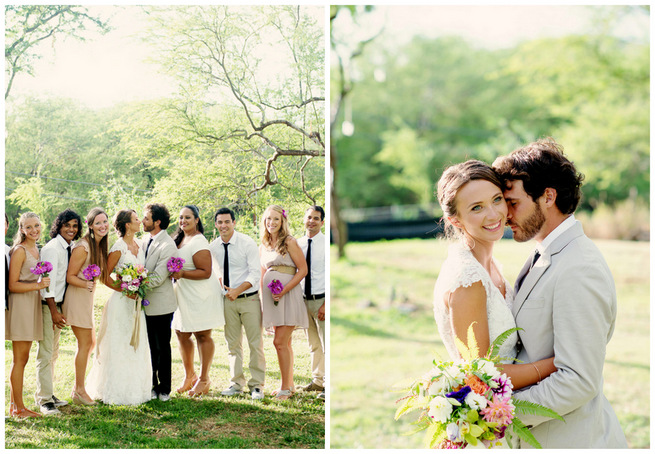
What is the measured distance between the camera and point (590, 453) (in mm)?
2594

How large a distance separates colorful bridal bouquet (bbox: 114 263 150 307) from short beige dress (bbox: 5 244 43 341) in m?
0.55

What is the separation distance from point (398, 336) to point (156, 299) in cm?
449

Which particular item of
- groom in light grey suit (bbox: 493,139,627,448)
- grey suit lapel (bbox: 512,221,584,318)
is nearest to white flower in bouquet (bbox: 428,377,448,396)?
groom in light grey suit (bbox: 493,139,627,448)

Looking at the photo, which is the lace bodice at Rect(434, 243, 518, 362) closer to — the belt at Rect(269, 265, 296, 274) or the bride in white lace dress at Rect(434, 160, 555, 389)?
the bride in white lace dress at Rect(434, 160, 555, 389)

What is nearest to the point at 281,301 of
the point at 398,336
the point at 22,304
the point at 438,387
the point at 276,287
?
the point at 276,287

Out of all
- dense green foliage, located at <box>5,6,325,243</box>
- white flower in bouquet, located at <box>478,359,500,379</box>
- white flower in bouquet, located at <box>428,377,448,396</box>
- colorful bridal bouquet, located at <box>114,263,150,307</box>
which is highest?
dense green foliage, located at <box>5,6,325,243</box>

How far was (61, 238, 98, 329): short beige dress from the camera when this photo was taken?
404 cm

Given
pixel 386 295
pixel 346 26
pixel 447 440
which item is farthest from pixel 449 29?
pixel 447 440

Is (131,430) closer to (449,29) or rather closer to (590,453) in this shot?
(590,453)

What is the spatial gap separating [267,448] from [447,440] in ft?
6.05

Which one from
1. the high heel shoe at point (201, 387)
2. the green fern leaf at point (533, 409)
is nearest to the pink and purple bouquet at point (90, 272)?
the high heel shoe at point (201, 387)

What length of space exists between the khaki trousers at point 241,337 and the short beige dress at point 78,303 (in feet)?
3.21

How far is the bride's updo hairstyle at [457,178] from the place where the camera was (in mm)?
2547

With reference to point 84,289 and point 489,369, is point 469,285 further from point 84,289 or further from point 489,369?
point 84,289
